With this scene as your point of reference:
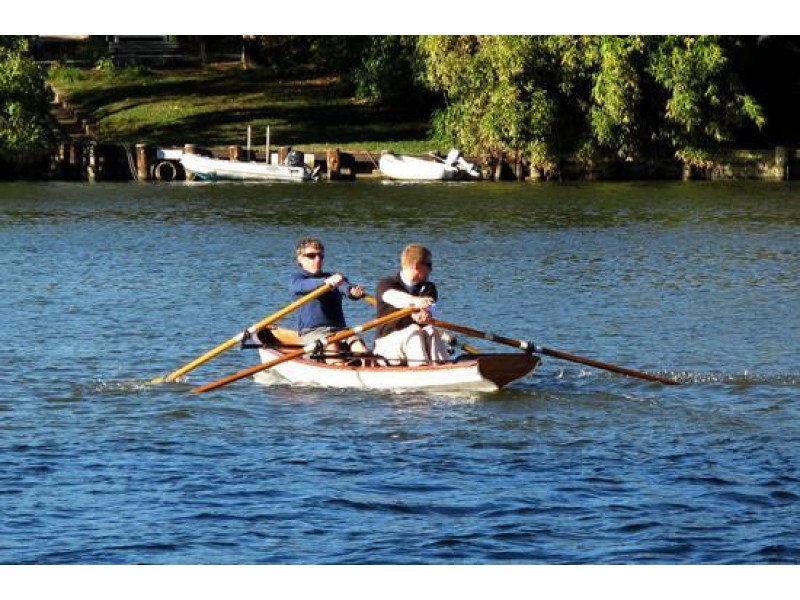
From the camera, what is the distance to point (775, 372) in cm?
2189

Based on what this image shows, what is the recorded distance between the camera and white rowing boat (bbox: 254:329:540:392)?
19.7 meters

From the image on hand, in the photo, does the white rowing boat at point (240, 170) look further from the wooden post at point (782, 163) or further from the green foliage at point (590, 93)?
the wooden post at point (782, 163)

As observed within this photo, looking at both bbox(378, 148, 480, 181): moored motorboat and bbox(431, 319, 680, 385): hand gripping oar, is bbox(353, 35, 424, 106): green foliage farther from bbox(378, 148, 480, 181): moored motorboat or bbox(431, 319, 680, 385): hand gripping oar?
bbox(431, 319, 680, 385): hand gripping oar

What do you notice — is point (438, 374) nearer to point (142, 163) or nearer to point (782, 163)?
point (142, 163)

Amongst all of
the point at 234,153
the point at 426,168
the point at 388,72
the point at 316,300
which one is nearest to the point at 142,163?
the point at 234,153

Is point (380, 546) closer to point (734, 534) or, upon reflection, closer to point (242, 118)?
point (734, 534)

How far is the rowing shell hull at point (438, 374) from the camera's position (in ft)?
64.6

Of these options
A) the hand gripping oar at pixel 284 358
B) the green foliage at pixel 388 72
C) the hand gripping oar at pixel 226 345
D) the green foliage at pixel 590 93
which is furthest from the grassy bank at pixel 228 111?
the hand gripping oar at pixel 284 358

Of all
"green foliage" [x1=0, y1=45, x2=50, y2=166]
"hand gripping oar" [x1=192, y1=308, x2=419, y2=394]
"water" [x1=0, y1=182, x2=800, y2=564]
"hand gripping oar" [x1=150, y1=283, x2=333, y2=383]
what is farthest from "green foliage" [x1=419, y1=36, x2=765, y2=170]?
"hand gripping oar" [x1=192, y1=308, x2=419, y2=394]

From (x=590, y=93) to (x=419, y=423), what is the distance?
32.8 meters

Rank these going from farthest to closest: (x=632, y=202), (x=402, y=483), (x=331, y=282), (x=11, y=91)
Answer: (x=11, y=91), (x=632, y=202), (x=331, y=282), (x=402, y=483)

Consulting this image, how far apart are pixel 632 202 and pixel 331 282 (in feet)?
84.9

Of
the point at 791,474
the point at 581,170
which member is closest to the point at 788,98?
the point at 581,170

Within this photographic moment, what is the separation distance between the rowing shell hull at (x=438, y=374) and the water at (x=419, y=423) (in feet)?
0.57
